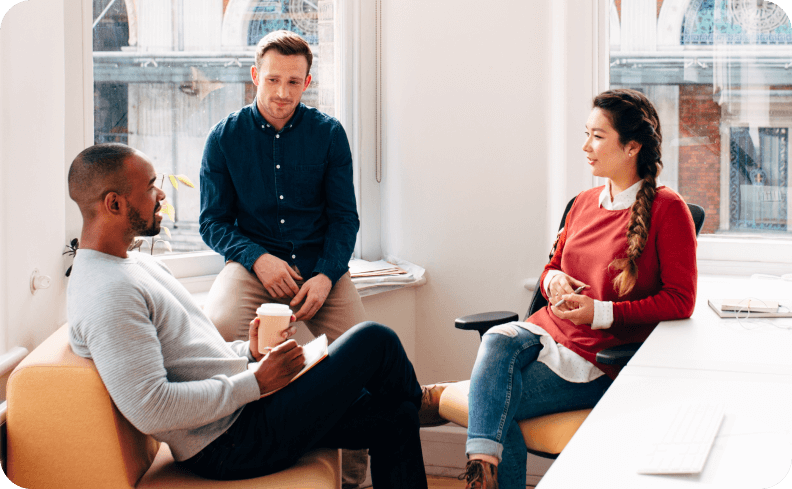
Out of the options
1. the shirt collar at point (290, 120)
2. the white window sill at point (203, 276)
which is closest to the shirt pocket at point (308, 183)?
the shirt collar at point (290, 120)

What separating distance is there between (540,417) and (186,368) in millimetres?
938

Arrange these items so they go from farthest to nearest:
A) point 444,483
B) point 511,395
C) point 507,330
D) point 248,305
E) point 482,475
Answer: point 444,483, point 248,305, point 507,330, point 511,395, point 482,475

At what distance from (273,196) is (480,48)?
110cm

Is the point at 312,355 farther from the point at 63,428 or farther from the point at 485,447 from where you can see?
the point at 63,428

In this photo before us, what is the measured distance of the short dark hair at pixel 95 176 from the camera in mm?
1497

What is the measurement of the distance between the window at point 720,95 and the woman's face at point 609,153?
0.93m

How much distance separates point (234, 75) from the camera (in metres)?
2.77

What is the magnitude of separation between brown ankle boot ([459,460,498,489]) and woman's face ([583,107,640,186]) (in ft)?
2.93

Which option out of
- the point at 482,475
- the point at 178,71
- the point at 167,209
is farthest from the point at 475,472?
the point at 178,71

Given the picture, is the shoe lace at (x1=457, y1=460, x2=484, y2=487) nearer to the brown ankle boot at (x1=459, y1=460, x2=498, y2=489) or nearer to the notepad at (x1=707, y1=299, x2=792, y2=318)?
the brown ankle boot at (x1=459, y1=460, x2=498, y2=489)

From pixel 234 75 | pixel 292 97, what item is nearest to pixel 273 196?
pixel 292 97

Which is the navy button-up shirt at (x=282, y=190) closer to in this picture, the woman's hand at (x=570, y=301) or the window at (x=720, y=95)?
the woman's hand at (x=570, y=301)

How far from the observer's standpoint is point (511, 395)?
1.85m

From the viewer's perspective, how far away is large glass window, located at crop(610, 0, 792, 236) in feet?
8.96
